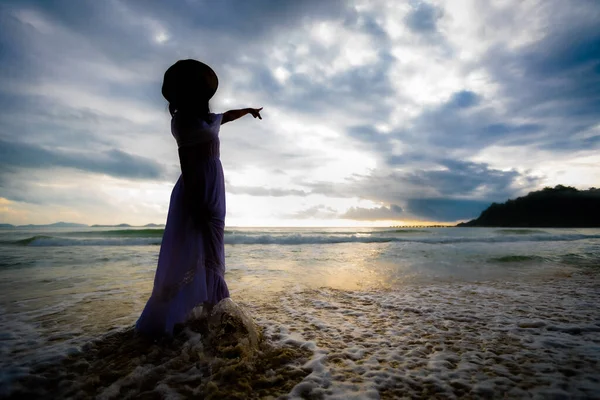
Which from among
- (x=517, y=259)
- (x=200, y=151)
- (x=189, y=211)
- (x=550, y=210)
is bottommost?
(x=517, y=259)

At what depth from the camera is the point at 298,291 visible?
4.96 meters

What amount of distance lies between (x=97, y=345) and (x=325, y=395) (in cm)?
211

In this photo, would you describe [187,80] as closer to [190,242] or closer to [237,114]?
[237,114]

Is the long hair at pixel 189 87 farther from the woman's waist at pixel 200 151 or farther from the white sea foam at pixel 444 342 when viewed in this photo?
the white sea foam at pixel 444 342

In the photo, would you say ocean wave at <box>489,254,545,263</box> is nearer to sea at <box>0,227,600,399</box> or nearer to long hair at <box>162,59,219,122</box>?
sea at <box>0,227,600,399</box>

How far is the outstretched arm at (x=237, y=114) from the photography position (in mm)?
2795

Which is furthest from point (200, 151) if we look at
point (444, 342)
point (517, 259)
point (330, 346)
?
point (517, 259)

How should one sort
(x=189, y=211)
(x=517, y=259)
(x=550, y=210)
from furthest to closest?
(x=550, y=210)
(x=517, y=259)
(x=189, y=211)

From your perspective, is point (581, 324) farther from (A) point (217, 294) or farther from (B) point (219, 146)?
(B) point (219, 146)

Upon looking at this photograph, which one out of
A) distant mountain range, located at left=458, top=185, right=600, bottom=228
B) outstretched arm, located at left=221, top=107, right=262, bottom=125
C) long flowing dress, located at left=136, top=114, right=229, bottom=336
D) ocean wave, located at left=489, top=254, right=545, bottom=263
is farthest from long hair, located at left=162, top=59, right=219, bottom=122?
distant mountain range, located at left=458, top=185, right=600, bottom=228

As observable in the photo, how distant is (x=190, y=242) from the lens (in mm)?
2582

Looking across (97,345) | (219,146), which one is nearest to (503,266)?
(219,146)

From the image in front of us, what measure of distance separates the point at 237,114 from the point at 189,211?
107cm

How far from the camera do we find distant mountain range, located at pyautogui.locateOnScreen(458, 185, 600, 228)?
225ft
